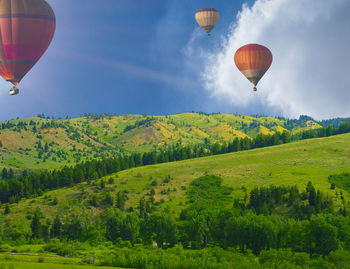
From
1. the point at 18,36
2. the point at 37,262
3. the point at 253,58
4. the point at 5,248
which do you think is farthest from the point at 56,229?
the point at 253,58

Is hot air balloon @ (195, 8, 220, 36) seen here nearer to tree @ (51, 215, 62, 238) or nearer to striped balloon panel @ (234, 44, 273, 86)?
striped balloon panel @ (234, 44, 273, 86)

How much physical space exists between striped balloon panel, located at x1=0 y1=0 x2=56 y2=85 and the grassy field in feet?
128

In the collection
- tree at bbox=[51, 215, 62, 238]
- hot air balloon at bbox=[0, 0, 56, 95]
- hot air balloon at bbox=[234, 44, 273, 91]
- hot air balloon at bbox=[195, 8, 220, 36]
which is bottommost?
tree at bbox=[51, 215, 62, 238]

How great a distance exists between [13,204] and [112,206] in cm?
3989

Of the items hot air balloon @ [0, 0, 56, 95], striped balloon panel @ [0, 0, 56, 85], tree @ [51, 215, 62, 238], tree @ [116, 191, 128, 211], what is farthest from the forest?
striped balloon panel @ [0, 0, 56, 85]

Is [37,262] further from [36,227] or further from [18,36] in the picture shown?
[18,36]

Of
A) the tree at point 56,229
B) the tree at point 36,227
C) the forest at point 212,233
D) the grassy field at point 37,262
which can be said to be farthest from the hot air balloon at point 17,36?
the tree at point 36,227

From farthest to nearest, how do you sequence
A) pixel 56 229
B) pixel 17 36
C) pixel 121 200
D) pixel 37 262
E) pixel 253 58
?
1. pixel 121 200
2. pixel 56 229
3. pixel 253 58
4. pixel 37 262
5. pixel 17 36

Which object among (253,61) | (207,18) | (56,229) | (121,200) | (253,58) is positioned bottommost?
(56,229)

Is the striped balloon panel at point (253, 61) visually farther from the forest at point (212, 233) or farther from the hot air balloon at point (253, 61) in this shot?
the forest at point (212, 233)

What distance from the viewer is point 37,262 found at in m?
112

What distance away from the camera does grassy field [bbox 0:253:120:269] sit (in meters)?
104

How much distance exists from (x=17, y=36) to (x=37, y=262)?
5152cm

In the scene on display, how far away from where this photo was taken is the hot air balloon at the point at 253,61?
5807 inches
